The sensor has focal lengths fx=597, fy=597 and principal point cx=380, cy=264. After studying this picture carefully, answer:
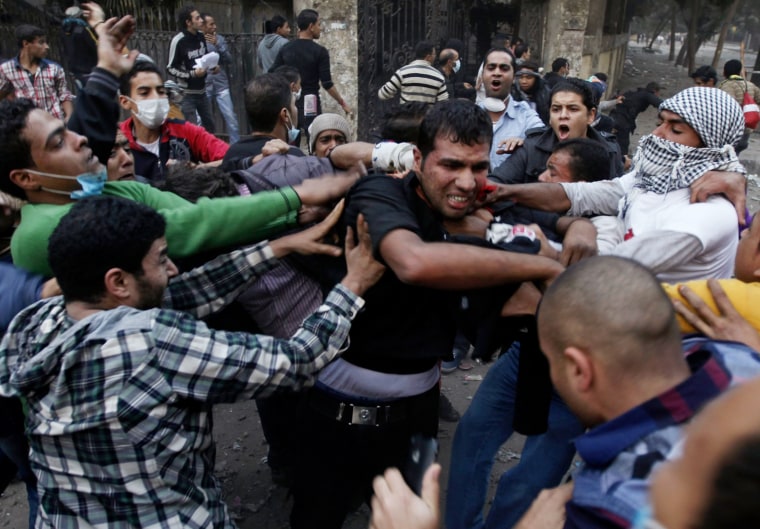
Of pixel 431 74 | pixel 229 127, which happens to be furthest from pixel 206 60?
pixel 431 74

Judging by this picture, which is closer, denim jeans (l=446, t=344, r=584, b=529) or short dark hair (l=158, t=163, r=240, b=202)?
short dark hair (l=158, t=163, r=240, b=202)

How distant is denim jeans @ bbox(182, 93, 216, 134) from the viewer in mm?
8328

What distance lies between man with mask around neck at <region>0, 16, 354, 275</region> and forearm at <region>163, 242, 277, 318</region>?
2.5 inches

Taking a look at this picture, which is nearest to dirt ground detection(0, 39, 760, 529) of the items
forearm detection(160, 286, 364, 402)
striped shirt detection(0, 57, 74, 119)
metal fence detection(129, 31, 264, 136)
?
forearm detection(160, 286, 364, 402)

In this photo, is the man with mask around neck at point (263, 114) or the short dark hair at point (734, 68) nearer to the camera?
the man with mask around neck at point (263, 114)

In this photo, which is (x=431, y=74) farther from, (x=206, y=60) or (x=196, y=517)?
(x=196, y=517)

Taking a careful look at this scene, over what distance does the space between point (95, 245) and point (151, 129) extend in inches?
103

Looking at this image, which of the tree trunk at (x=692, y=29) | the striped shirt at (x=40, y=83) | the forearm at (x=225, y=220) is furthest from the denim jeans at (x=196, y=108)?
the tree trunk at (x=692, y=29)

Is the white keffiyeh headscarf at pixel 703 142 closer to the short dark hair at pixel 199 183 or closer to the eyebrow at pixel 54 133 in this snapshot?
the short dark hair at pixel 199 183

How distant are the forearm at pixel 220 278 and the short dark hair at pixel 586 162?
1.49 metres

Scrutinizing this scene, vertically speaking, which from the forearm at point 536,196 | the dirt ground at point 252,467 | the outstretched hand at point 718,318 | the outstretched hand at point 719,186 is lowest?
the dirt ground at point 252,467

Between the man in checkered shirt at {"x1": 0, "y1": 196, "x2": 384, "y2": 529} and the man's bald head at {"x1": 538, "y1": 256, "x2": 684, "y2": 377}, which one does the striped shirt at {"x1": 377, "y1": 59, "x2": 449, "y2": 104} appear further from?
the man's bald head at {"x1": 538, "y1": 256, "x2": 684, "y2": 377}

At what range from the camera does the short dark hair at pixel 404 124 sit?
2914 millimetres

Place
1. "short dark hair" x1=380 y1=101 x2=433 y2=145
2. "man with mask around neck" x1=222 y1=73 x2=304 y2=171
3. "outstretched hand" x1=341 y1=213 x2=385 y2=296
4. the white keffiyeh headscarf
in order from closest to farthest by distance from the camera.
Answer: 1. "outstretched hand" x1=341 y1=213 x2=385 y2=296
2. the white keffiyeh headscarf
3. "short dark hair" x1=380 y1=101 x2=433 y2=145
4. "man with mask around neck" x1=222 y1=73 x2=304 y2=171
